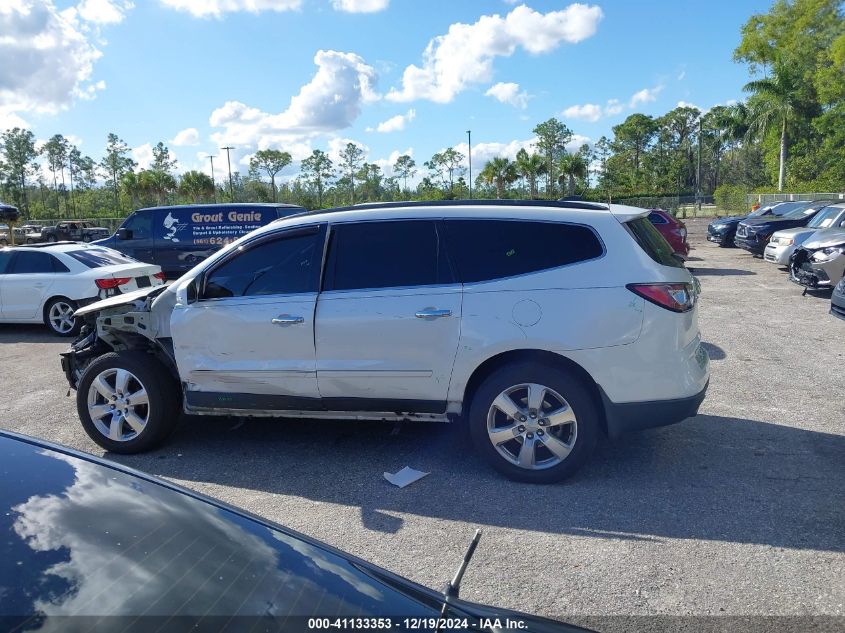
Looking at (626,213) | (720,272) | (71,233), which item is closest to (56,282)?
(626,213)

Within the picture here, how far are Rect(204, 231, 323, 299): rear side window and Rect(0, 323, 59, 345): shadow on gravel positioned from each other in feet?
21.6

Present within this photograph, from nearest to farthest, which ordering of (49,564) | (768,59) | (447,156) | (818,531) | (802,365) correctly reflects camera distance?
1. (49,564)
2. (818,531)
3. (802,365)
4. (768,59)
5. (447,156)

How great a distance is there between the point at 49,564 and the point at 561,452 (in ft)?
11.2

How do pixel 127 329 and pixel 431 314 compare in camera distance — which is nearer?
pixel 431 314

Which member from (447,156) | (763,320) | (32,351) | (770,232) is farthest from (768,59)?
(32,351)

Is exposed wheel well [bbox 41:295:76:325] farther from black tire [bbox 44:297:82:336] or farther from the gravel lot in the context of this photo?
the gravel lot

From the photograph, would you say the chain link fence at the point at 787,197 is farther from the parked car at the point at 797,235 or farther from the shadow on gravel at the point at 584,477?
the shadow on gravel at the point at 584,477

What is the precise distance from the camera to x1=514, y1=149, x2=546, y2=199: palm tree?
5850 cm

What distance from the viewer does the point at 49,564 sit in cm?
145

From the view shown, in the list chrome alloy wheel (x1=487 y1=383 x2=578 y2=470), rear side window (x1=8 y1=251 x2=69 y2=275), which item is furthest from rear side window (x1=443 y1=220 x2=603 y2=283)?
rear side window (x1=8 y1=251 x2=69 y2=275)

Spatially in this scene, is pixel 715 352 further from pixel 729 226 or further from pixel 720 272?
pixel 729 226

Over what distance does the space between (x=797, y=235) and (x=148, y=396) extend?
14406mm

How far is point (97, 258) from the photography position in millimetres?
11234

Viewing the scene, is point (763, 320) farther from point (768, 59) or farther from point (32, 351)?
point (768, 59)
